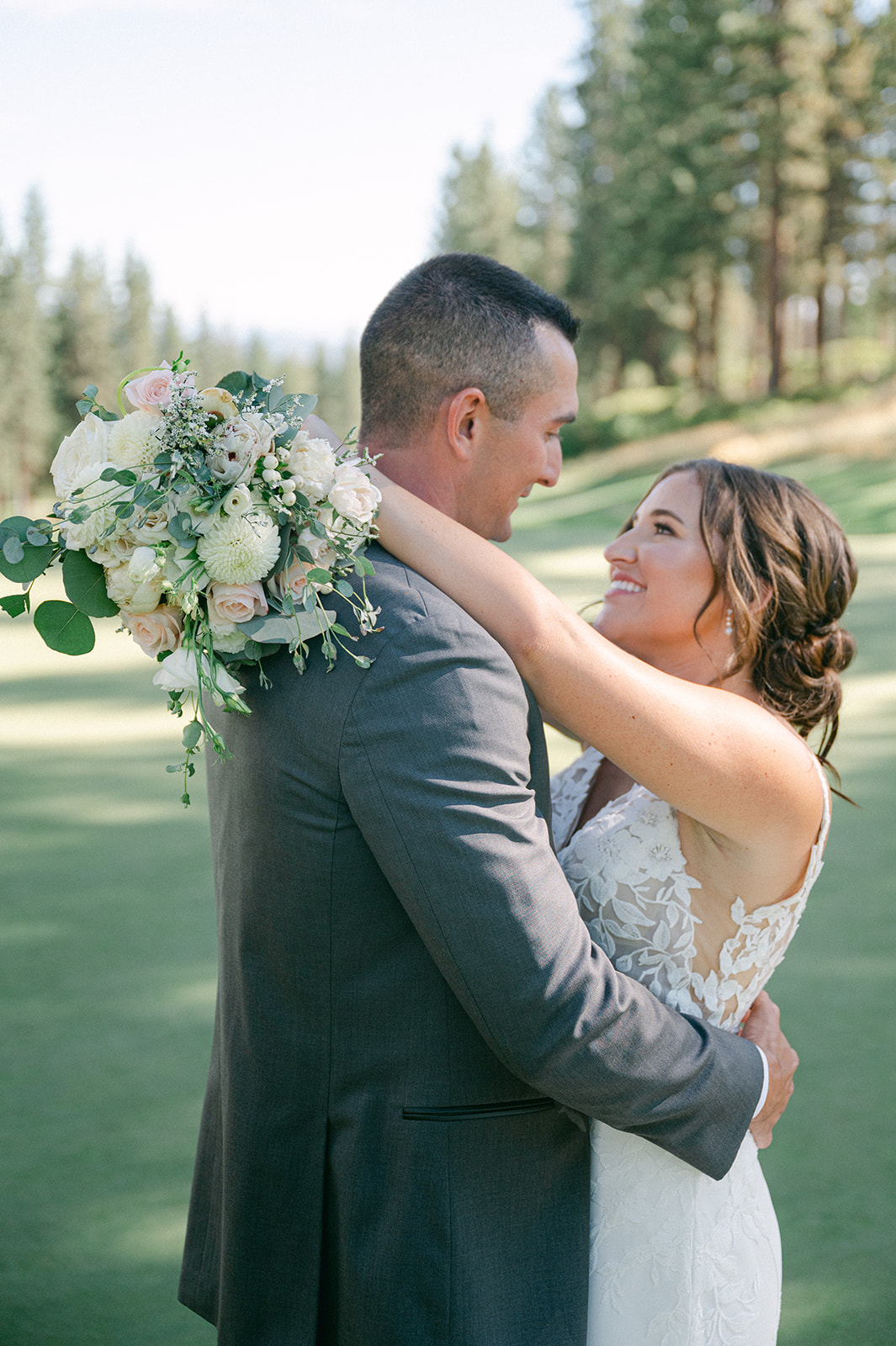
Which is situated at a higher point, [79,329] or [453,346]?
[453,346]

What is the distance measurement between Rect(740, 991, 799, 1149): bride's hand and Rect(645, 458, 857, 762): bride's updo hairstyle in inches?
19.2

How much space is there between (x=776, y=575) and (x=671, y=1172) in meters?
1.07

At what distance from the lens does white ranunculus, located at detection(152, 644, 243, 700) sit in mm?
1488

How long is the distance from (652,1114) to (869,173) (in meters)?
38.8

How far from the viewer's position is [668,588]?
2.28 meters

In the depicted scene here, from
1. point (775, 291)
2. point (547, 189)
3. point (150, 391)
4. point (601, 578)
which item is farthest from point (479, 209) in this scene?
point (150, 391)

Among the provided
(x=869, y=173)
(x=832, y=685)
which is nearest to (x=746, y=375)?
(x=869, y=173)

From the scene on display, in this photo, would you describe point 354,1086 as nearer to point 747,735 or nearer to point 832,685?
point 747,735

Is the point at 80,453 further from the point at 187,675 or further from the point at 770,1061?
the point at 770,1061

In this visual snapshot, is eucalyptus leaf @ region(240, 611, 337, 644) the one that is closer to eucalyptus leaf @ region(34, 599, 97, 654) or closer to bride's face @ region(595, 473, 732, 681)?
eucalyptus leaf @ region(34, 599, 97, 654)

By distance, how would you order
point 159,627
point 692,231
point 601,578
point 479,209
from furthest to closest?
point 479,209 → point 692,231 → point 601,578 → point 159,627

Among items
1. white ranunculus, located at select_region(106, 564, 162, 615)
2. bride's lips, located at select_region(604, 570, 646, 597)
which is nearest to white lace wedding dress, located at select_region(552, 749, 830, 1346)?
bride's lips, located at select_region(604, 570, 646, 597)

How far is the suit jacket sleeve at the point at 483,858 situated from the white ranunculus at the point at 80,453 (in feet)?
1.44

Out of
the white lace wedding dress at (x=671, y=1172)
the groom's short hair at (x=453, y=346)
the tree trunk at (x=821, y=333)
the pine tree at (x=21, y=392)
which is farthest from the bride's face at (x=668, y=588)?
the pine tree at (x=21, y=392)
